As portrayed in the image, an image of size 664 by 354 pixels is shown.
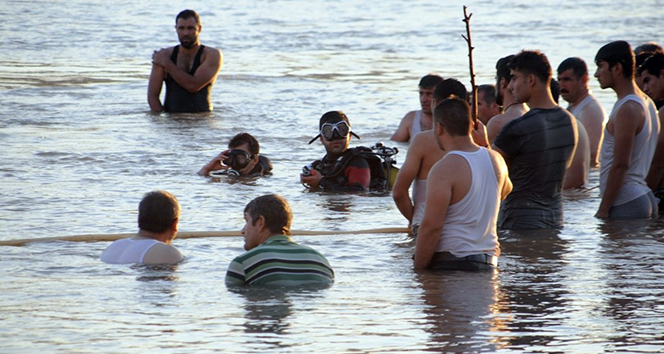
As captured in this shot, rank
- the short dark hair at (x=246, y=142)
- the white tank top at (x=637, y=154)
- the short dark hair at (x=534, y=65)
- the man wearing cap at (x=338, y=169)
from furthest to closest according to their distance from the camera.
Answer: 1. the short dark hair at (x=246, y=142)
2. the man wearing cap at (x=338, y=169)
3. the white tank top at (x=637, y=154)
4. the short dark hair at (x=534, y=65)

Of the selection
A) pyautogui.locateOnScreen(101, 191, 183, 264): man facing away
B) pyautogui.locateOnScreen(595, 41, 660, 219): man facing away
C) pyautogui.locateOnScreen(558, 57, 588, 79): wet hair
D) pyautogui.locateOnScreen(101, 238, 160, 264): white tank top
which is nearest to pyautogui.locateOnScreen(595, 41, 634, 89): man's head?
pyautogui.locateOnScreen(595, 41, 660, 219): man facing away

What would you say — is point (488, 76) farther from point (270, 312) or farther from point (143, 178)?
point (270, 312)

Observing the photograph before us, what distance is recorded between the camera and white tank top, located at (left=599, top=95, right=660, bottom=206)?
867 centimetres

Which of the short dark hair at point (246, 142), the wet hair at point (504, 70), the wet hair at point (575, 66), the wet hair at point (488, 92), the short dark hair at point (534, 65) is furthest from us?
the short dark hair at point (246, 142)

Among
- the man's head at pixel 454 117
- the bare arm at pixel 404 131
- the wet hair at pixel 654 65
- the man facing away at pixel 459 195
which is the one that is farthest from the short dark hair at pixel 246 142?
the man's head at pixel 454 117

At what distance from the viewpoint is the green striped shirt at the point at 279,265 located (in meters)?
6.68

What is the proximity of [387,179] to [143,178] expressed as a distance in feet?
8.70

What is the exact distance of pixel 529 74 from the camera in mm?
8000

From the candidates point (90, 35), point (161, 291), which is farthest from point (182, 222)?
point (90, 35)

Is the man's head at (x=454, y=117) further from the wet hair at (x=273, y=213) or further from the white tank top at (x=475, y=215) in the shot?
the wet hair at (x=273, y=213)

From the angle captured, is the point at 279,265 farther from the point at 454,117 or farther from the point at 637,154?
the point at 637,154

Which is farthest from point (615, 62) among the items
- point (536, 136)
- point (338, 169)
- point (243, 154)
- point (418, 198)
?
point (243, 154)

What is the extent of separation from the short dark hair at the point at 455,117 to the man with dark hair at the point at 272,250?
3.50 ft

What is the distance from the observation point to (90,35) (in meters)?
29.9
